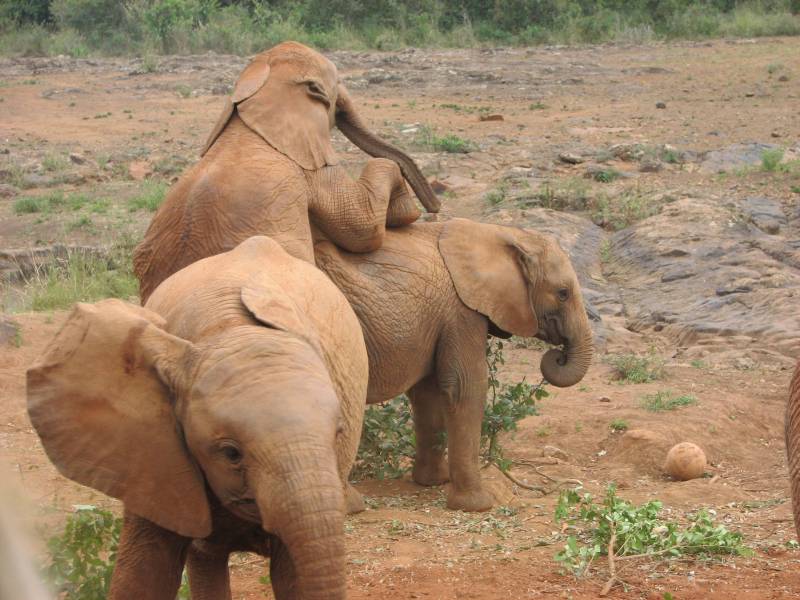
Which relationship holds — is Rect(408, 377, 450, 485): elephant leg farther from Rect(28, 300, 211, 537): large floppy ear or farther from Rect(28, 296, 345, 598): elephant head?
Rect(28, 300, 211, 537): large floppy ear

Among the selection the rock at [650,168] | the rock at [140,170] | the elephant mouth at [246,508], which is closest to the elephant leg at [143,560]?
the elephant mouth at [246,508]

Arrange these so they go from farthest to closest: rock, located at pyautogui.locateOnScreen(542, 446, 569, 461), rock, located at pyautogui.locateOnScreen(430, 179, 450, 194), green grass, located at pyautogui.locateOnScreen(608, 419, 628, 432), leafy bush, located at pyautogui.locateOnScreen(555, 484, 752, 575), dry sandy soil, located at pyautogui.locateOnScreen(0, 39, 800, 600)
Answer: rock, located at pyautogui.locateOnScreen(430, 179, 450, 194), green grass, located at pyautogui.locateOnScreen(608, 419, 628, 432), rock, located at pyautogui.locateOnScreen(542, 446, 569, 461), dry sandy soil, located at pyautogui.locateOnScreen(0, 39, 800, 600), leafy bush, located at pyautogui.locateOnScreen(555, 484, 752, 575)

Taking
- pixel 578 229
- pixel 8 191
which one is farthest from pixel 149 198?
pixel 578 229

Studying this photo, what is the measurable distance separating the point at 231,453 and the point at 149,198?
356 inches

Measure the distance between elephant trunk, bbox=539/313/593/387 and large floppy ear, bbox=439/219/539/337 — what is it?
22 cm

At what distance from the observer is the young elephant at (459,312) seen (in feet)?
19.5

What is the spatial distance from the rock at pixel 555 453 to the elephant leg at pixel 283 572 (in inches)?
147

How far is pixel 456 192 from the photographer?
12414 mm

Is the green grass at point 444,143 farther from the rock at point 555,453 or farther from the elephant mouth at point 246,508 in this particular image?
the elephant mouth at point 246,508

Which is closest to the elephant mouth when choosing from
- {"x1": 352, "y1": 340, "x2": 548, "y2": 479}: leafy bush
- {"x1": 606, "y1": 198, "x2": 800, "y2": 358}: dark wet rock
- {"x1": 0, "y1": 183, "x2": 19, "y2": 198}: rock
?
{"x1": 352, "y1": 340, "x2": 548, "y2": 479}: leafy bush

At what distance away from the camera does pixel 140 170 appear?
1370 centimetres

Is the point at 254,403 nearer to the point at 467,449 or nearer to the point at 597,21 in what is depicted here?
the point at 467,449

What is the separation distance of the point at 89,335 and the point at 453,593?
6.95 feet

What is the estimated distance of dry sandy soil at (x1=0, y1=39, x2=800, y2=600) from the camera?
5469mm
